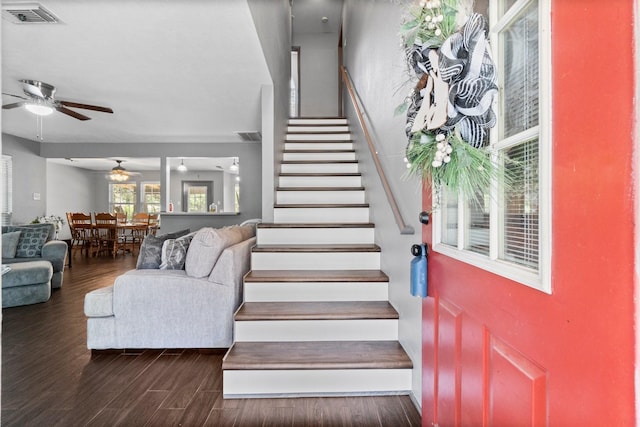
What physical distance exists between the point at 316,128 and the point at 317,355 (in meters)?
3.76

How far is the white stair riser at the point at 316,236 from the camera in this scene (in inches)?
118

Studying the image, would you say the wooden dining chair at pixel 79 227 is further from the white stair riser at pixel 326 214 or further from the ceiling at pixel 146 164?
the white stair riser at pixel 326 214

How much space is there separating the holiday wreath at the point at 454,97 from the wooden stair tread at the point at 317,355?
127cm

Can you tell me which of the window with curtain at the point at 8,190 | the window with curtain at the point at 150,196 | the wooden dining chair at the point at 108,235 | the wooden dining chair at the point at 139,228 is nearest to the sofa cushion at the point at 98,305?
the window with curtain at the point at 8,190

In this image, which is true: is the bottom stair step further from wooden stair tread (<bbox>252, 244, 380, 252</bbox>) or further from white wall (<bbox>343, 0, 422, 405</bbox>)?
wooden stair tread (<bbox>252, 244, 380, 252</bbox>)

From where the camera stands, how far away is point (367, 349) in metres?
2.03

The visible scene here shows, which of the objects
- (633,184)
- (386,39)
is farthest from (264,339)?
(386,39)

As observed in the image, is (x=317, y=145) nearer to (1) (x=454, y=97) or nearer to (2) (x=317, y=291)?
(2) (x=317, y=291)

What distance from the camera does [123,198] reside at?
11.3m

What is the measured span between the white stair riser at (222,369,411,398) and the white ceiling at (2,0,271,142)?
233cm

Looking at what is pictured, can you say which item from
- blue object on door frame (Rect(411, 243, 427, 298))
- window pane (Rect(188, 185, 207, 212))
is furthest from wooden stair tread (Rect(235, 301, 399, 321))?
window pane (Rect(188, 185, 207, 212))

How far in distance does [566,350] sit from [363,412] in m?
1.37

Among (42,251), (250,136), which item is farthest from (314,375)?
(250,136)

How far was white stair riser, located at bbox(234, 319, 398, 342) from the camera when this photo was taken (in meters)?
2.11
